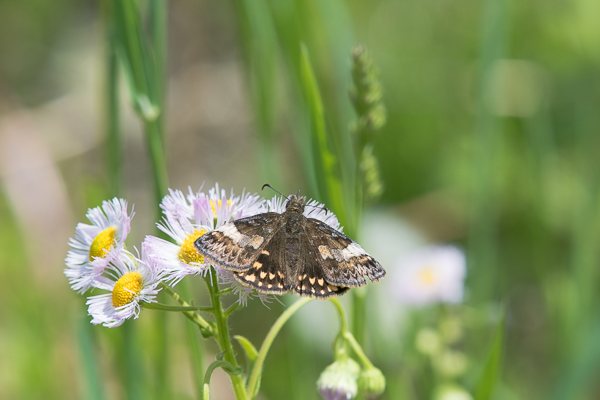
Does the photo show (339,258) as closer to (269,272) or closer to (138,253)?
(269,272)

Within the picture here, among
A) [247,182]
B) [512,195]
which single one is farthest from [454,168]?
[247,182]

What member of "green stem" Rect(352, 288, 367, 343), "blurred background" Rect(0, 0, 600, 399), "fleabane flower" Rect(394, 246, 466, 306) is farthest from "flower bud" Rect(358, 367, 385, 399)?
"fleabane flower" Rect(394, 246, 466, 306)

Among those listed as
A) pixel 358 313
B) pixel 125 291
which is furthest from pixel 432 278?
pixel 125 291

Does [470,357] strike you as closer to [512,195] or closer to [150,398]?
[150,398]

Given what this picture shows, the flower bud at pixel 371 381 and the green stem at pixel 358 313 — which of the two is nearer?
the flower bud at pixel 371 381

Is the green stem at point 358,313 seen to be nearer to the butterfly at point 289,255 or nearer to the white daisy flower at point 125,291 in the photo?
the butterfly at point 289,255

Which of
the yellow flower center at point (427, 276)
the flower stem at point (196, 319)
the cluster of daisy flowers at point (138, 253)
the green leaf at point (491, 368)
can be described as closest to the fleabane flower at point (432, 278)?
the yellow flower center at point (427, 276)

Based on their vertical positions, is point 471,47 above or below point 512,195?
above
